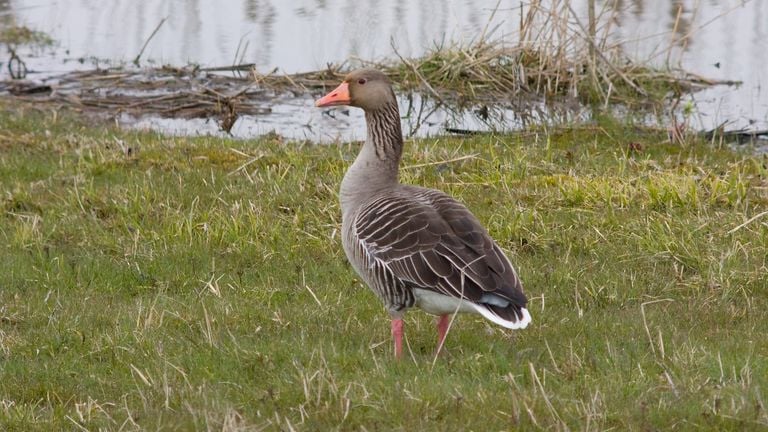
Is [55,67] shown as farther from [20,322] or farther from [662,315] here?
[662,315]

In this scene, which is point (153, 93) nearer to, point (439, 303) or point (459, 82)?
point (459, 82)

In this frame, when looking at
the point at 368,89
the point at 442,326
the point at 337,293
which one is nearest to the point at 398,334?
the point at 442,326

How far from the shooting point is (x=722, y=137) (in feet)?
36.8

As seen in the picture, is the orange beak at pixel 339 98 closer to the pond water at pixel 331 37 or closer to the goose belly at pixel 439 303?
the goose belly at pixel 439 303

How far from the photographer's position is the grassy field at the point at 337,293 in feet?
16.4

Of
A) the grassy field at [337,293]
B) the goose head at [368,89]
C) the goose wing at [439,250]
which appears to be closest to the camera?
the grassy field at [337,293]

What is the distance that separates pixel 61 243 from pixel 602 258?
12.3 feet

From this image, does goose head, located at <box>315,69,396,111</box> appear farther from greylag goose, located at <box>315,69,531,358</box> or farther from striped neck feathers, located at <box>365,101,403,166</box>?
greylag goose, located at <box>315,69,531,358</box>

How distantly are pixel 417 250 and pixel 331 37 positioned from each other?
11332 millimetres

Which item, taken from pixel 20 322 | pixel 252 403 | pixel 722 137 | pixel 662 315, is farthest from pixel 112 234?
pixel 722 137

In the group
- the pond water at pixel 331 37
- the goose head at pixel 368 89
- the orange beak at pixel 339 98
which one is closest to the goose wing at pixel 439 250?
the goose head at pixel 368 89

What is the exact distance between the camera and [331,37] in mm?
16656

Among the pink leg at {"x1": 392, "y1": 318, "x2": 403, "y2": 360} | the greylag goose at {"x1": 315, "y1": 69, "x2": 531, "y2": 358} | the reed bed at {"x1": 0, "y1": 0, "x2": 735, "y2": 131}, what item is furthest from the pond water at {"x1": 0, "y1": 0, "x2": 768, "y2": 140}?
the pink leg at {"x1": 392, "y1": 318, "x2": 403, "y2": 360}

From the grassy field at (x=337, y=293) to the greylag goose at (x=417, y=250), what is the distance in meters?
0.29
